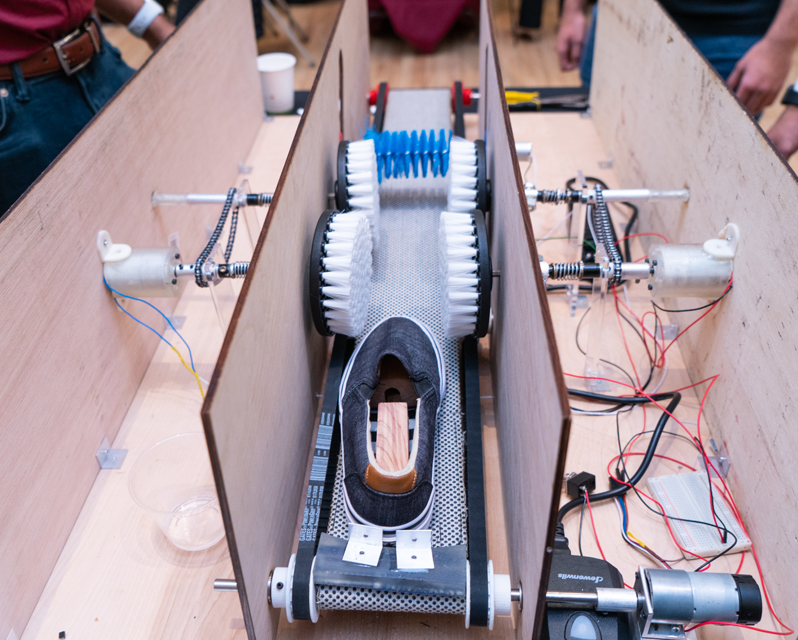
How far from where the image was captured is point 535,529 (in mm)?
666

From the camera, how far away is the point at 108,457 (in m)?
1.01

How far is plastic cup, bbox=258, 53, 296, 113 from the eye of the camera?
2068 mm

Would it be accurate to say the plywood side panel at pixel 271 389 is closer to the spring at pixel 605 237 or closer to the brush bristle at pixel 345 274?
the brush bristle at pixel 345 274

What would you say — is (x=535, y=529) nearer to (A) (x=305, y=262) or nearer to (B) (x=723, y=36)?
(A) (x=305, y=262)

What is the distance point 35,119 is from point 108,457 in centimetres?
89

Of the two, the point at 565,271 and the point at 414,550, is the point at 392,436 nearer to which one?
the point at 414,550

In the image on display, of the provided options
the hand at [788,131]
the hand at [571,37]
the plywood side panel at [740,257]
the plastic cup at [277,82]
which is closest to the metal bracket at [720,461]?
the plywood side panel at [740,257]

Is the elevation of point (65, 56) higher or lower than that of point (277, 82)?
higher

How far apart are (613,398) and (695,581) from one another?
40 cm

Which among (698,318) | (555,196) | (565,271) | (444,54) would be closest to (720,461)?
(698,318)

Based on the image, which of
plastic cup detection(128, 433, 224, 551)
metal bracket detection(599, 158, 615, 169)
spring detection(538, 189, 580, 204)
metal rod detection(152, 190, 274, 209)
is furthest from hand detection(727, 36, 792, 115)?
plastic cup detection(128, 433, 224, 551)

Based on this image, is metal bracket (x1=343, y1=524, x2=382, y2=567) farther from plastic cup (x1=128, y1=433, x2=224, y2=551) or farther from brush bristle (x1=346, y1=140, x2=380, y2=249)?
brush bristle (x1=346, y1=140, x2=380, y2=249)

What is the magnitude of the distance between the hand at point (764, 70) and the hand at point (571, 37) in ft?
1.98

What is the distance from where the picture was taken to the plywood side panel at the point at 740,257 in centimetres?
80
